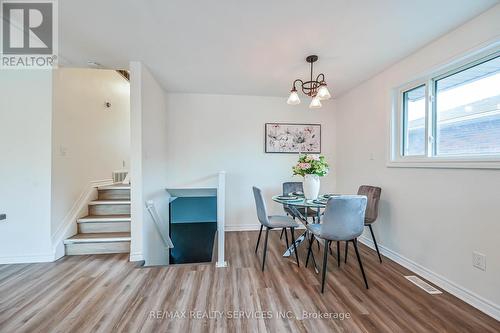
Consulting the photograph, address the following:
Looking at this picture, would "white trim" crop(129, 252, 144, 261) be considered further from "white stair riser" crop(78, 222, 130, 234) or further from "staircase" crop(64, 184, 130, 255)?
"white stair riser" crop(78, 222, 130, 234)

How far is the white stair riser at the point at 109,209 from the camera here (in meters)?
3.10

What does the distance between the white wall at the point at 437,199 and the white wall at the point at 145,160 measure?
307 cm

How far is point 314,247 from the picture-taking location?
3000mm

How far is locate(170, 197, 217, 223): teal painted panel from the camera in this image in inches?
188

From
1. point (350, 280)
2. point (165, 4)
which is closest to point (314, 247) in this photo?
point (350, 280)

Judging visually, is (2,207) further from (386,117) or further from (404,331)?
(386,117)

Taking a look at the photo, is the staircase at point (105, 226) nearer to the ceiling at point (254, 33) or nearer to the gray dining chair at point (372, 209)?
the ceiling at point (254, 33)

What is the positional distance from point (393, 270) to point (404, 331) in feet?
3.30

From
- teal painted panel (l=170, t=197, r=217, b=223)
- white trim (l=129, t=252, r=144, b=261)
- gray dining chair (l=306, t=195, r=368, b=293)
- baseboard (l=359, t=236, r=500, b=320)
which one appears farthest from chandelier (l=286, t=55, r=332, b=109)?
teal painted panel (l=170, t=197, r=217, b=223)

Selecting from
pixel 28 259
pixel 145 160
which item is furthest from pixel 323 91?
pixel 28 259

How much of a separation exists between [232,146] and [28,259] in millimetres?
3028

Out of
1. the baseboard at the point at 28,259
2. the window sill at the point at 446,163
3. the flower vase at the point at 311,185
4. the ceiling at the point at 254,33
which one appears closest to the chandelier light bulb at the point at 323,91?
the ceiling at the point at 254,33

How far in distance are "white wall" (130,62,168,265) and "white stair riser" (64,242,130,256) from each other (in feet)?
1.07

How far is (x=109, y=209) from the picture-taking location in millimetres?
3137
